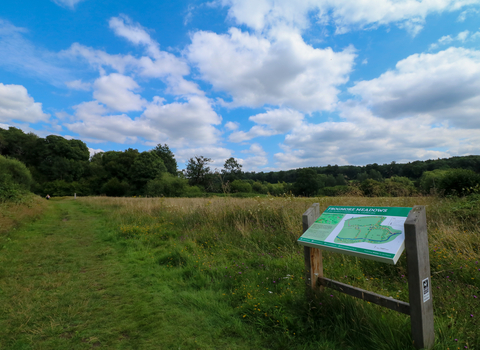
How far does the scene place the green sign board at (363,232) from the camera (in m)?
2.29

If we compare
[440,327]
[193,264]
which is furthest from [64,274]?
[440,327]

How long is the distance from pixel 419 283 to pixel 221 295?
285 cm

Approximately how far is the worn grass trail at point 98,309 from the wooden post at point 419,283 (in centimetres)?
179

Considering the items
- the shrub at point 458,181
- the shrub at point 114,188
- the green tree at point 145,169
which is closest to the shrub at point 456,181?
the shrub at point 458,181

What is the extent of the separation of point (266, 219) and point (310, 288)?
485 cm

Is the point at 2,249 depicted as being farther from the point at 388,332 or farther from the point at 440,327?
the point at 440,327

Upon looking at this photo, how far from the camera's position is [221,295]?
13.0 ft

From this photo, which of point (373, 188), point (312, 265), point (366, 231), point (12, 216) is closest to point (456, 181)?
point (373, 188)

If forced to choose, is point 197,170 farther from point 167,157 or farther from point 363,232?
point 363,232

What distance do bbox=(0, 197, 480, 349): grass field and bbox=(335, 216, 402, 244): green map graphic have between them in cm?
91

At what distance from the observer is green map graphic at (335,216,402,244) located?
7.91 ft

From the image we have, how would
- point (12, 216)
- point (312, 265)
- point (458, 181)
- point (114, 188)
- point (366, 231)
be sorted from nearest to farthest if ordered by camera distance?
1. point (366, 231)
2. point (312, 265)
3. point (12, 216)
4. point (458, 181)
5. point (114, 188)

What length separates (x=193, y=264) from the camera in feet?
17.2

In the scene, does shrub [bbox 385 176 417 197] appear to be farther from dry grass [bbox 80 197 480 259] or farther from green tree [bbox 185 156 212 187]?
green tree [bbox 185 156 212 187]
